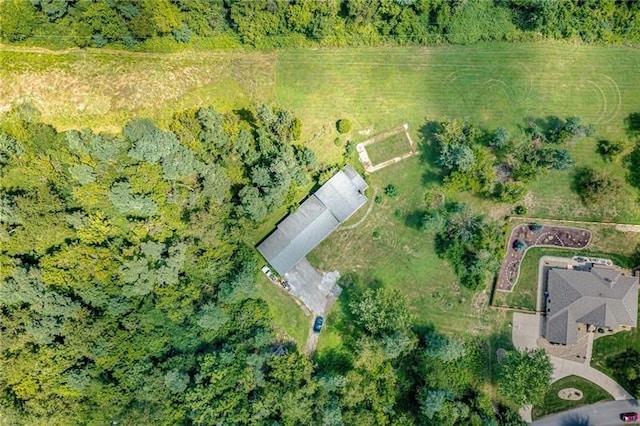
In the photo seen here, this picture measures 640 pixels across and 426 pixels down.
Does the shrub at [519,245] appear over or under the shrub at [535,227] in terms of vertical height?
under

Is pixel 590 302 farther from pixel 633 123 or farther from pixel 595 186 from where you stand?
pixel 633 123

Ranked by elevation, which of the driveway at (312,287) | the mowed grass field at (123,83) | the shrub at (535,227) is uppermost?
the mowed grass field at (123,83)

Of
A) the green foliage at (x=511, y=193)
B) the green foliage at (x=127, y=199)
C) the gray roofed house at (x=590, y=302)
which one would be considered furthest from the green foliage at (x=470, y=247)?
the green foliage at (x=127, y=199)

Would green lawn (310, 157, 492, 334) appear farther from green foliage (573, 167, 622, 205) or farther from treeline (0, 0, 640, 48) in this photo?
green foliage (573, 167, 622, 205)

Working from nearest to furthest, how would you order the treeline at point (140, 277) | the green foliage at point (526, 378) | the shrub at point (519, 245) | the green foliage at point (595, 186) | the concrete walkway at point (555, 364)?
the treeline at point (140, 277), the green foliage at point (526, 378), the concrete walkway at point (555, 364), the green foliage at point (595, 186), the shrub at point (519, 245)

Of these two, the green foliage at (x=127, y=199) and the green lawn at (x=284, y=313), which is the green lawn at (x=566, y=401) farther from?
the green foliage at (x=127, y=199)

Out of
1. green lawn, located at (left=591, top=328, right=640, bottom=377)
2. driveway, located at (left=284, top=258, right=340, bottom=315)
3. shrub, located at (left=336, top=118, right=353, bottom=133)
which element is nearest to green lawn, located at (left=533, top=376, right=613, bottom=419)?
green lawn, located at (left=591, top=328, right=640, bottom=377)

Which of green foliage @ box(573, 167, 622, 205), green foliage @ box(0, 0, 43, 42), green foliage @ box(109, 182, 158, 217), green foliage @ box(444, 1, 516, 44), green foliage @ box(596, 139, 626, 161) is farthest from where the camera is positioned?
green foliage @ box(444, 1, 516, 44)
